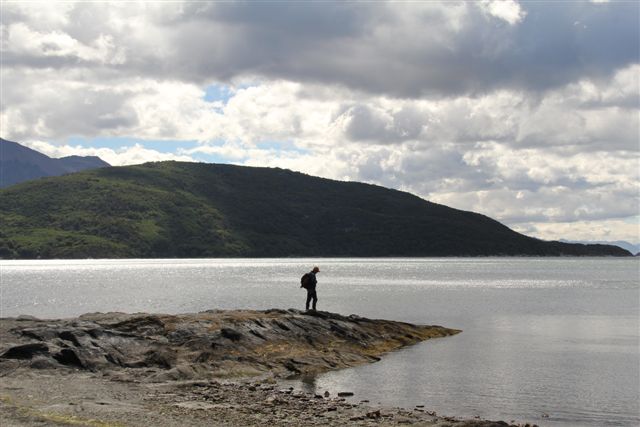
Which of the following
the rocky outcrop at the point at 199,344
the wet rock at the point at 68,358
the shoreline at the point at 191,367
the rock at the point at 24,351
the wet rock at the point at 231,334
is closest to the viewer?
the shoreline at the point at 191,367

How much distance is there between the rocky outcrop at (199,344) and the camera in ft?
127

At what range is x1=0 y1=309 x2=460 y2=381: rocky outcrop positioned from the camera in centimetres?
3875

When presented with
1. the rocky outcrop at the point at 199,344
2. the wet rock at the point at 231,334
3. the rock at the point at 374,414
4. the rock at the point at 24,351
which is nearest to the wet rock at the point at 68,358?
the rocky outcrop at the point at 199,344

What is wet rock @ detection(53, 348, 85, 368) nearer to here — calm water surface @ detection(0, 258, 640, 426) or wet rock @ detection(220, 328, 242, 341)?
wet rock @ detection(220, 328, 242, 341)

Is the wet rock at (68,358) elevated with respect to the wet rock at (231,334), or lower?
lower

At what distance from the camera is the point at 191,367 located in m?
38.8

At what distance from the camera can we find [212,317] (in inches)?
1981

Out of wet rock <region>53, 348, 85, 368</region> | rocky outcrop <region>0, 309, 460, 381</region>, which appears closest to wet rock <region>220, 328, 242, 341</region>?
rocky outcrop <region>0, 309, 460, 381</region>

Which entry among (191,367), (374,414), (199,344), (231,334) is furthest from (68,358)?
(374,414)

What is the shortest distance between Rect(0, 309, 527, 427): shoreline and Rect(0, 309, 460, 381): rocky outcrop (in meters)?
0.07

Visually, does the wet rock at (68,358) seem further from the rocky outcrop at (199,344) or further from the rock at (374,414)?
the rock at (374,414)

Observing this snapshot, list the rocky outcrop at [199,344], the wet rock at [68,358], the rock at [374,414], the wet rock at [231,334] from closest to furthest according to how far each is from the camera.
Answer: the rock at [374,414] → the wet rock at [68,358] → the rocky outcrop at [199,344] → the wet rock at [231,334]

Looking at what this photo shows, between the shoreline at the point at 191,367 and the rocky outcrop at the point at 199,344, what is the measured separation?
72 mm

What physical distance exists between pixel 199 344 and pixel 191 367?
15.8ft
